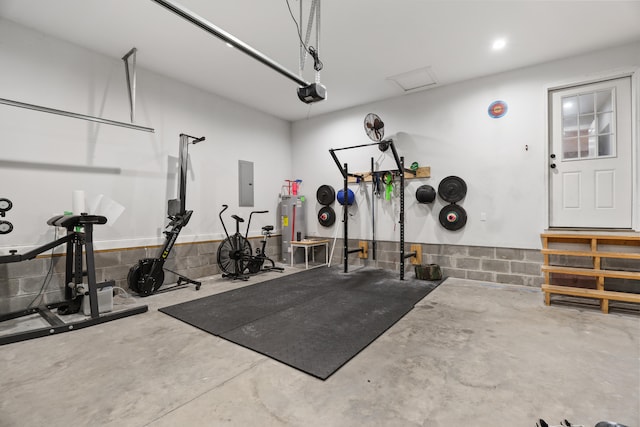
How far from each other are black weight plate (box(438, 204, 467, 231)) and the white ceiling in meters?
2.29

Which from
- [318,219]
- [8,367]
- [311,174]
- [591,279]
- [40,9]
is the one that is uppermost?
[40,9]

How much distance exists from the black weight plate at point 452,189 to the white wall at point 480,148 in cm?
11

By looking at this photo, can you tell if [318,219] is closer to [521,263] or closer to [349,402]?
[521,263]

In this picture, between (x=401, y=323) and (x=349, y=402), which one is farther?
(x=401, y=323)

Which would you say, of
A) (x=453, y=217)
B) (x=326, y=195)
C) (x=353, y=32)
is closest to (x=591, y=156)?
(x=453, y=217)

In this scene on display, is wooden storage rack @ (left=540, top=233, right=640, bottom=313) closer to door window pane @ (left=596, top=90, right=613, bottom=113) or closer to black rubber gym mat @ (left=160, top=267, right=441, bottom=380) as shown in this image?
black rubber gym mat @ (left=160, top=267, right=441, bottom=380)

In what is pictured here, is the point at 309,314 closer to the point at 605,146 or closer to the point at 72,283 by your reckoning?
the point at 72,283

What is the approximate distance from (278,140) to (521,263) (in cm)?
554

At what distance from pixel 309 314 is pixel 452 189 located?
3459mm

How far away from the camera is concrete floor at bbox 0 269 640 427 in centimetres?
170

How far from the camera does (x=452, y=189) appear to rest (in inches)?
202

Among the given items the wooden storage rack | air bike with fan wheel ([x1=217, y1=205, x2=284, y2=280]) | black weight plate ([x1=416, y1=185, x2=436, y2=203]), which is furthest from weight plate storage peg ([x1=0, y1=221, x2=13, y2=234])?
the wooden storage rack

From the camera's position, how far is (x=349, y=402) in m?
1.82

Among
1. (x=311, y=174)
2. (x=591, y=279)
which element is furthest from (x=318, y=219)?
(x=591, y=279)
